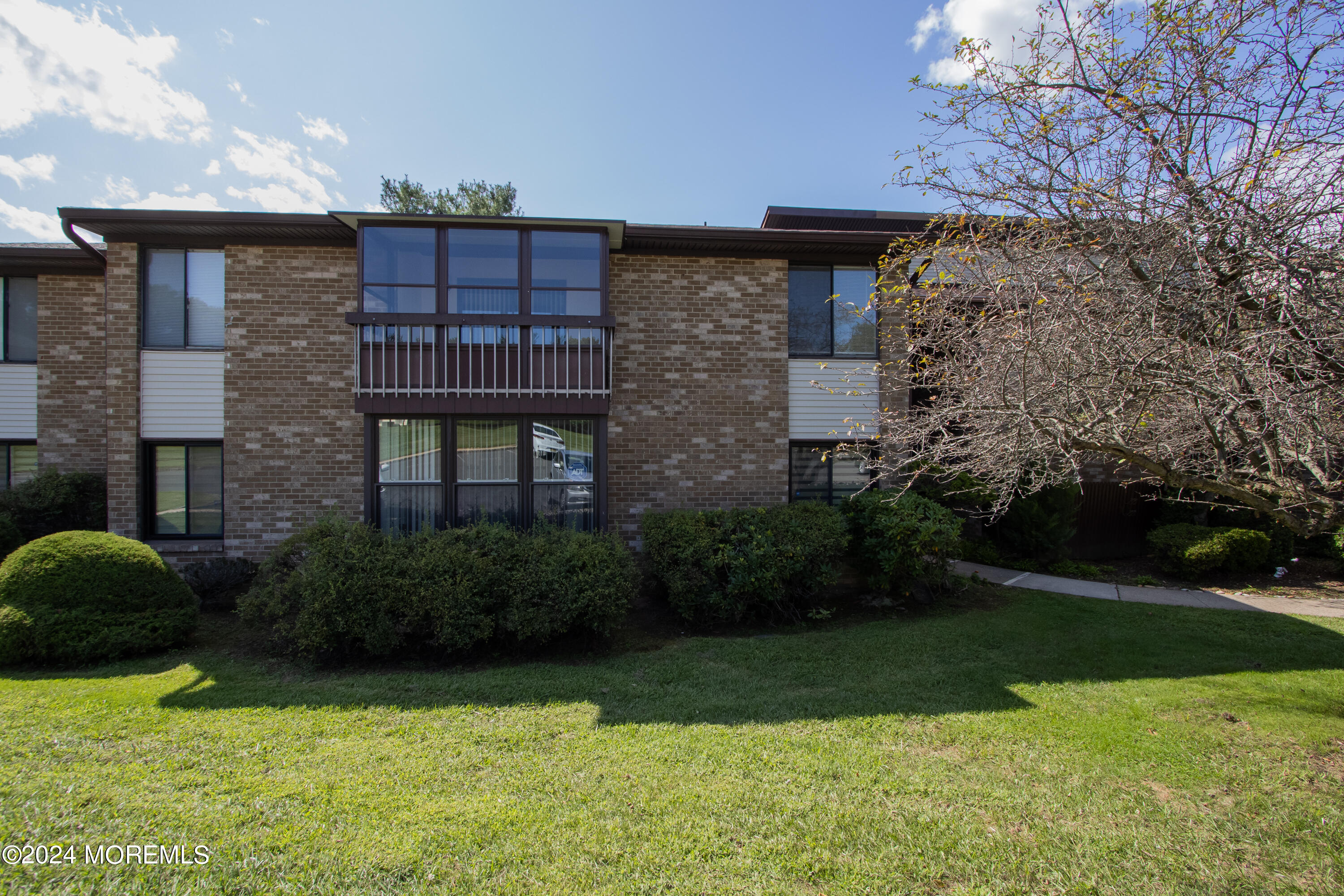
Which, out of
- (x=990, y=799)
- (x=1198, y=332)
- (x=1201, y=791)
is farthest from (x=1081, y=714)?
(x=1198, y=332)

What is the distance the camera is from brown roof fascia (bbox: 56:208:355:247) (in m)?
7.89

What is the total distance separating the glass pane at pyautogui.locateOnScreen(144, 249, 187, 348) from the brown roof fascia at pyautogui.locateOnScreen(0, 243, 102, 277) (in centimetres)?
118

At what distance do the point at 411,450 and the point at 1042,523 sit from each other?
10179 mm

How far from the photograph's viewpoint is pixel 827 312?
9.46 m

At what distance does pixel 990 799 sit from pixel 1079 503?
9.36 m

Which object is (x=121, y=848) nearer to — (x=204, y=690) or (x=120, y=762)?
(x=120, y=762)

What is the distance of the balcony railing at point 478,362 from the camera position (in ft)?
25.4

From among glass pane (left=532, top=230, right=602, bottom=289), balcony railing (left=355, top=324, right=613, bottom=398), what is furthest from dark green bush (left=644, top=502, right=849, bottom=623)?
glass pane (left=532, top=230, right=602, bottom=289)

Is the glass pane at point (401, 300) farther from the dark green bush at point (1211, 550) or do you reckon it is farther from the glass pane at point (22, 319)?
the dark green bush at point (1211, 550)

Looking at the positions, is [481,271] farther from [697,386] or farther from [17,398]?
[17,398]

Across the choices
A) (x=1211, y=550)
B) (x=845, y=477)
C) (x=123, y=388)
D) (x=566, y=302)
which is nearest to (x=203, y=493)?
(x=123, y=388)

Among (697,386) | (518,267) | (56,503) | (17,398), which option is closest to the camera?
(518,267)

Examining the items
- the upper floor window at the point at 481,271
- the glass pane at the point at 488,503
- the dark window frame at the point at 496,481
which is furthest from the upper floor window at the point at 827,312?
the glass pane at the point at 488,503

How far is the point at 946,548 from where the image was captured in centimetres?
804
